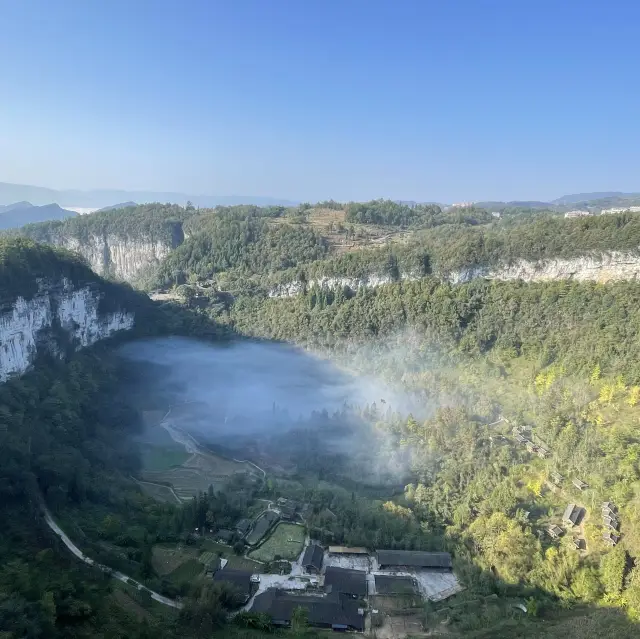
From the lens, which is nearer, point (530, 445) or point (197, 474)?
point (530, 445)

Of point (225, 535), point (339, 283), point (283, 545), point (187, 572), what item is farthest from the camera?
point (339, 283)

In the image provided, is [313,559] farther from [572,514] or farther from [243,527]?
[572,514]

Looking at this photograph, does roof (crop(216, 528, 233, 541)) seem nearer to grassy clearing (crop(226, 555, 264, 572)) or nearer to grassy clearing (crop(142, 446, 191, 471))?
grassy clearing (crop(226, 555, 264, 572))

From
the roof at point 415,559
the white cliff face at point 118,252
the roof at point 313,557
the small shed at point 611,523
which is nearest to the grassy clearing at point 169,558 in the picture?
the roof at point 313,557

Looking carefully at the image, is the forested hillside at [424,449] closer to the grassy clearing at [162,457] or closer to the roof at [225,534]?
the roof at [225,534]

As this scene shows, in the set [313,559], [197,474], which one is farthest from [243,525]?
[197,474]

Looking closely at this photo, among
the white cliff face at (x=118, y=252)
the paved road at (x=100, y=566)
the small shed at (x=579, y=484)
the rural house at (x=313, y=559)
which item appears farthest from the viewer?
the white cliff face at (x=118, y=252)
